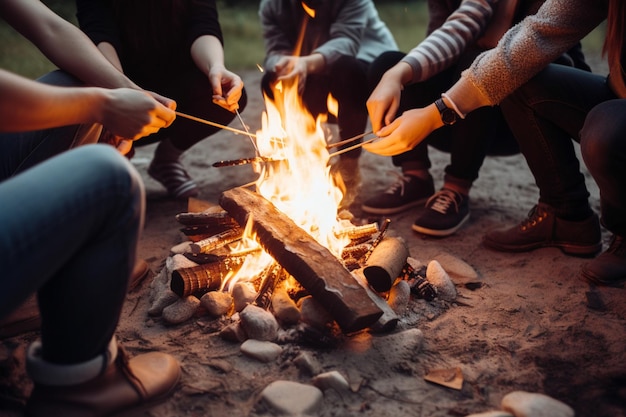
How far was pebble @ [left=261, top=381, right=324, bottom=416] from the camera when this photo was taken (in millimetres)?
1630

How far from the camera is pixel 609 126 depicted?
211cm

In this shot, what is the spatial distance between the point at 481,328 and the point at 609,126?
94cm

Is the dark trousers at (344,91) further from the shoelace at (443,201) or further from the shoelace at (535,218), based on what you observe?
the shoelace at (535,218)

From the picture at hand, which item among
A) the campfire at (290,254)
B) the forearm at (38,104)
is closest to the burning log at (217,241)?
the campfire at (290,254)

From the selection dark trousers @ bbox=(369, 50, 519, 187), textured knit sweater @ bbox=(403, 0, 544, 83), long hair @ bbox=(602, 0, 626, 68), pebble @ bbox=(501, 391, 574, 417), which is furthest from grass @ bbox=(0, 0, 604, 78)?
pebble @ bbox=(501, 391, 574, 417)

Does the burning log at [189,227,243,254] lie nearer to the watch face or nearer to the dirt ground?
the dirt ground

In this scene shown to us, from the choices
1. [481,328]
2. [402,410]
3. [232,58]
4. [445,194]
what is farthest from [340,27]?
[232,58]

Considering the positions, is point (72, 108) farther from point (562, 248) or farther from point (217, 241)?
point (562, 248)

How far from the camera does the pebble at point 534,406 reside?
1.60 metres

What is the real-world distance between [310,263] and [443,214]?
4.18 feet

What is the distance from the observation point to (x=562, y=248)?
2.76 m

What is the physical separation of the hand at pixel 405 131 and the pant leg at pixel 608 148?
24.7 inches

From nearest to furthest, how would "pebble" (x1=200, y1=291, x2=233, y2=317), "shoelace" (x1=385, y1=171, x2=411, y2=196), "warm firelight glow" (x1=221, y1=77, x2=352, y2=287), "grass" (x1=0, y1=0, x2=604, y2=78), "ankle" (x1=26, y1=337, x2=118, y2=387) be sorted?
"ankle" (x1=26, y1=337, x2=118, y2=387) → "pebble" (x1=200, y1=291, x2=233, y2=317) → "warm firelight glow" (x1=221, y1=77, x2=352, y2=287) → "shoelace" (x1=385, y1=171, x2=411, y2=196) → "grass" (x1=0, y1=0, x2=604, y2=78)

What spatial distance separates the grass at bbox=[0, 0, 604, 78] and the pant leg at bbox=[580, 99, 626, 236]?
226 inches
